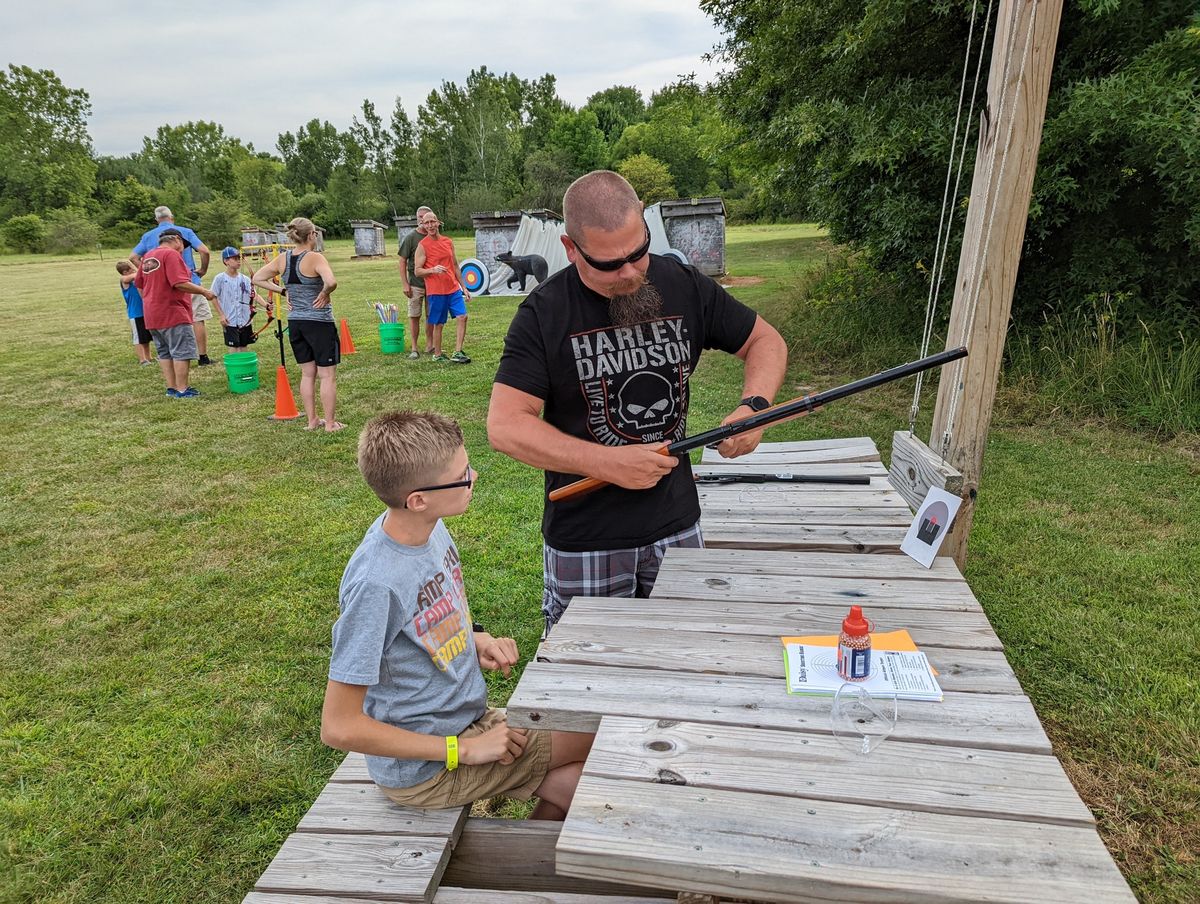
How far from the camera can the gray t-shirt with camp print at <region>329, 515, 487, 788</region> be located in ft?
6.33

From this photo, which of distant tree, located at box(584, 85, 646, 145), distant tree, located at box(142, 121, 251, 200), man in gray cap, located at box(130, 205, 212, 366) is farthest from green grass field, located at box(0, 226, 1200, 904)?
distant tree, located at box(584, 85, 646, 145)

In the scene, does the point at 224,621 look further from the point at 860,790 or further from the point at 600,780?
the point at 860,790

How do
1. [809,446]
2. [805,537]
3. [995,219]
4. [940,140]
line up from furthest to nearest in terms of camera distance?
[940,140] → [809,446] → [805,537] → [995,219]

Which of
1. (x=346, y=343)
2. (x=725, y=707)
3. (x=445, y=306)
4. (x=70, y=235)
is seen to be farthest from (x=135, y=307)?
(x=70, y=235)

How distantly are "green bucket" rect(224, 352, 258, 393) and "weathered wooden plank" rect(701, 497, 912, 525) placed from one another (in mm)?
7781

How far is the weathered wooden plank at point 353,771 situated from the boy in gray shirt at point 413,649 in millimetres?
148

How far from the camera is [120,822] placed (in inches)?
114

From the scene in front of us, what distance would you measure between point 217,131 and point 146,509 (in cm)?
9882

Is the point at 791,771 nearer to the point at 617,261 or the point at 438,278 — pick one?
the point at 617,261

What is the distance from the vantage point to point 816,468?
14.4 ft

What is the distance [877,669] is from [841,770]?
0.42 m

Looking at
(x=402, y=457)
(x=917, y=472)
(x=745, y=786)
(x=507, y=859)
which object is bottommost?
(x=507, y=859)

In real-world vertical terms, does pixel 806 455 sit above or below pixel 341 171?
below

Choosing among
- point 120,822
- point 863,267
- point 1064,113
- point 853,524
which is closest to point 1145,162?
point 1064,113
